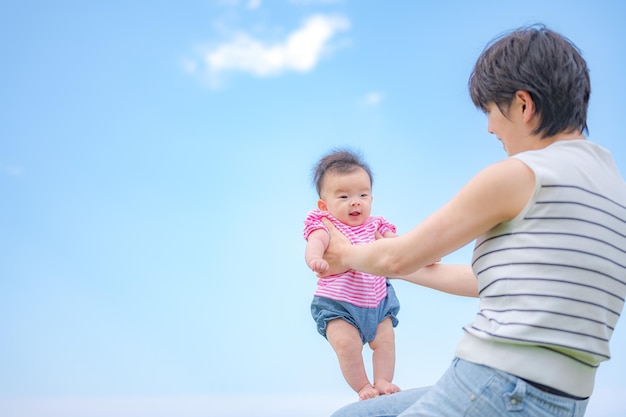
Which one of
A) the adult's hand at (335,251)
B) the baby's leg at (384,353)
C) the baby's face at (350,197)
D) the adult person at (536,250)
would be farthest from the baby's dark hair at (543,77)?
the baby's leg at (384,353)

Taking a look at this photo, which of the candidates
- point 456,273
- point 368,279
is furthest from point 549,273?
point 368,279

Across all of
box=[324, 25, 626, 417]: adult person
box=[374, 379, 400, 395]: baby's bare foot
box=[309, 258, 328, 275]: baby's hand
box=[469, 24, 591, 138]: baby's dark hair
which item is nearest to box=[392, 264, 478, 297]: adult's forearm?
box=[309, 258, 328, 275]: baby's hand

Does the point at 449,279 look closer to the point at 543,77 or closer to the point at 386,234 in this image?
the point at 386,234

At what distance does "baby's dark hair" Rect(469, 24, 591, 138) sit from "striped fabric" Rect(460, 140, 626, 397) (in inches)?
6.2

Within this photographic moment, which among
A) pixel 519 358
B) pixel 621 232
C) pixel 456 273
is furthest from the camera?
pixel 456 273

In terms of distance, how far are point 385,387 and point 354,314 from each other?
40 cm

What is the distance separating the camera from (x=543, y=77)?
7.72 feet

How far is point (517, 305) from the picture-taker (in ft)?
7.09

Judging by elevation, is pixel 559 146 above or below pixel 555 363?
above

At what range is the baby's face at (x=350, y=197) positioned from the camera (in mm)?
3666

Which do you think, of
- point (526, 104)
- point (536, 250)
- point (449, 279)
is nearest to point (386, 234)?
point (449, 279)

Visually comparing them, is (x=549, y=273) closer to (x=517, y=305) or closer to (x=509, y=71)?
(x=517, y=305)

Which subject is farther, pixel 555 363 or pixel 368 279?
pixel 368 279

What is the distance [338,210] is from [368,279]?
15.5 inches
